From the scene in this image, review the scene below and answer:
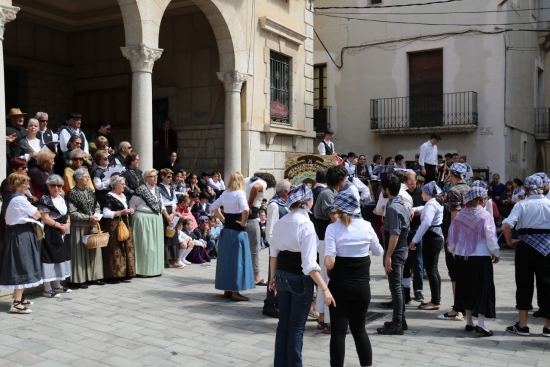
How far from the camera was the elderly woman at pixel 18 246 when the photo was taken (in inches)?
265

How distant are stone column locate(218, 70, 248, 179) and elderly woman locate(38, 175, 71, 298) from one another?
6008 mm

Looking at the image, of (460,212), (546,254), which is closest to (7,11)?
(460,212)

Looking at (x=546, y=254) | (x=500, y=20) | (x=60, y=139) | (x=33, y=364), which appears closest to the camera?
(x=33, y=364)

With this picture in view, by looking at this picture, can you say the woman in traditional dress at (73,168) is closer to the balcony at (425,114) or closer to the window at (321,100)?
the balcony at (425,114)

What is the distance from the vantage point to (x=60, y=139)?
9.41 meters

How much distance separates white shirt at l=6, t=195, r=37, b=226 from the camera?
673 cm

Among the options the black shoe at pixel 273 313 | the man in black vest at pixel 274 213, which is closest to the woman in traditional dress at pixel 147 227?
the man in black vest at pixel 274 213

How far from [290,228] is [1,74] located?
5763 millimetres

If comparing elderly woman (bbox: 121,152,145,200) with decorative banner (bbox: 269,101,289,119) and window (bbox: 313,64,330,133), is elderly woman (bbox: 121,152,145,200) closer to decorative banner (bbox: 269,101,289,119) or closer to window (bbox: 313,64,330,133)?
decorative banner (bbox: 269,101,289,119)

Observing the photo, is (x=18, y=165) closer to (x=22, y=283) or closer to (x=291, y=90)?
(x=22, y=283)

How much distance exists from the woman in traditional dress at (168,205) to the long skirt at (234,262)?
2.43 m

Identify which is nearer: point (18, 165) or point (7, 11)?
point (18, 165)

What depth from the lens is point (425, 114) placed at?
21.2 m

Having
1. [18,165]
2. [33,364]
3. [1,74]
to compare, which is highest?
[1,74]
